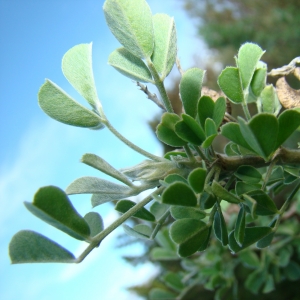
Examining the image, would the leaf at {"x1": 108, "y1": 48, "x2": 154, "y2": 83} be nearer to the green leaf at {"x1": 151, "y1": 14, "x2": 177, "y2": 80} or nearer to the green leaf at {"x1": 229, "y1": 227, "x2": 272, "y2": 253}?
the green leaf at {"x1": 151, "y1": 14, "x2": 177, "y2": 80}

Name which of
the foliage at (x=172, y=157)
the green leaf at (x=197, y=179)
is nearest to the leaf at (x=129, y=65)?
the foliage at (x=172, y=157)

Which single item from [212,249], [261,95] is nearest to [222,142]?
[212,249]

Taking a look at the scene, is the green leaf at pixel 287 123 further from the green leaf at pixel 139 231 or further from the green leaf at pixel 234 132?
the green leaf at pixel 139 231

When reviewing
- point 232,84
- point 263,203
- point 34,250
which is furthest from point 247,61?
point 34,250

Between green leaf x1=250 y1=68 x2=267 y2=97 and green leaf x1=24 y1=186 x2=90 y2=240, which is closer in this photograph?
green leaf x1=24 y1=186 x2=90 y2=240

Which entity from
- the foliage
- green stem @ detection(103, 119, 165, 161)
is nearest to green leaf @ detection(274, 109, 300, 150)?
the foliage
